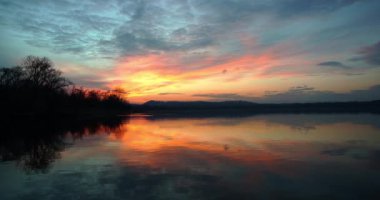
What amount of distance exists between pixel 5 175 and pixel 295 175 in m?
12.6

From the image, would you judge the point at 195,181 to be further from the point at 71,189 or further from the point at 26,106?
the point at 26,106

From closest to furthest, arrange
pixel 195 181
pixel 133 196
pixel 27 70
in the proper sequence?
pixel 133 196 → pixel 195 181 → pixel 27 70

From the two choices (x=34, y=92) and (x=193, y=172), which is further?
(x=34, y=92)

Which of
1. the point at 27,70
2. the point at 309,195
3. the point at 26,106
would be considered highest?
the point at 27,70

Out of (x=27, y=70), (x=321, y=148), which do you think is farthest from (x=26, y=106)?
(x=321, y=148)

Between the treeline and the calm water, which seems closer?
the calm water

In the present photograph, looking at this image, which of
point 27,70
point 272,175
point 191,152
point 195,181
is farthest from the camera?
point 27,70

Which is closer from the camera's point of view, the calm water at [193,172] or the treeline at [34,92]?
the calm water at [193,172]

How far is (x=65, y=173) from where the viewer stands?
1548 cm

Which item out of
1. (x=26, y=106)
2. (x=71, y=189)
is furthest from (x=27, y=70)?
(x=71, y=189)

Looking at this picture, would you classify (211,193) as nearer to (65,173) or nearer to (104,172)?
(104,172)

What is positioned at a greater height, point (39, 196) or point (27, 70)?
point (27, 70)

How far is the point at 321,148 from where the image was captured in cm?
2352

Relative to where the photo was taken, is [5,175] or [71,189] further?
[5,175]
